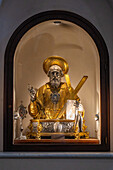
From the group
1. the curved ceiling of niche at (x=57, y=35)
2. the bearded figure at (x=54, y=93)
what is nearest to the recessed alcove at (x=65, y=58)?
the curved ceiling of niche at (x=57, y=35)

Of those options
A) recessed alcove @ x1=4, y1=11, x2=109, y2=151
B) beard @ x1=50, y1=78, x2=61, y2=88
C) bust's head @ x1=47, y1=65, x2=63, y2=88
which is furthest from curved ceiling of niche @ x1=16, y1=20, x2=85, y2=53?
beard @ x1=50, y1=78, x2=61, y2=88

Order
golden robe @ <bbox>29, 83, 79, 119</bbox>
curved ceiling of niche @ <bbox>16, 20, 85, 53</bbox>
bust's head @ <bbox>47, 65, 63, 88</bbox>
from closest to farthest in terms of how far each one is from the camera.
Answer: curved ceiling of niche @ <bbox>16, 20, 85, 53</bbox>
golden robe @ <bbox>29, 83, 79, 119</bbox>
bust's head @ <bbox>47, 65, 63, 88</bbox>

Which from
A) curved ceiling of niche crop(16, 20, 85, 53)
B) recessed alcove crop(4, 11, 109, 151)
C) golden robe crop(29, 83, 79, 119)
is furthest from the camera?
golden robe crop(29, 83, 79, 119)

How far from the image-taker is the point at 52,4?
5301mm

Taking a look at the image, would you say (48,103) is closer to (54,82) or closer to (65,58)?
(54,82)

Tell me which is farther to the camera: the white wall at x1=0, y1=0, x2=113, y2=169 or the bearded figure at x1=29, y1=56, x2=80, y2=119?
the bearded figure at x1=29, y1=56, x2=80, y2=119

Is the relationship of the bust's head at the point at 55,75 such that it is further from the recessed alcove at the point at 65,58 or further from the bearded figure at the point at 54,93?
the recessed alcove at the point at 65,58

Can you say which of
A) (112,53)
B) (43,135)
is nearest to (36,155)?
(43,135)

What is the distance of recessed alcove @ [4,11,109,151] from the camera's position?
5168 millimetres

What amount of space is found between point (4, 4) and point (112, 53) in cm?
154

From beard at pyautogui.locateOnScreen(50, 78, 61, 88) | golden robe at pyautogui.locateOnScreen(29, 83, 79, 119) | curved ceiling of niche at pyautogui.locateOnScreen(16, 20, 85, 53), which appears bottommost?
golden robe at pyautogui.locateOnScreen(29, 83, 79, 119)

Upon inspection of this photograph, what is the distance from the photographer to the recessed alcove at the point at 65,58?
5168 millimetres

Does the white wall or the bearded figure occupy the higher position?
the white wall

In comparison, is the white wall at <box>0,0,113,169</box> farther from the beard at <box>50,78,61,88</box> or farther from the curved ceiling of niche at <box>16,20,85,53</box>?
the beard at <box>50,78,61,88</box>
